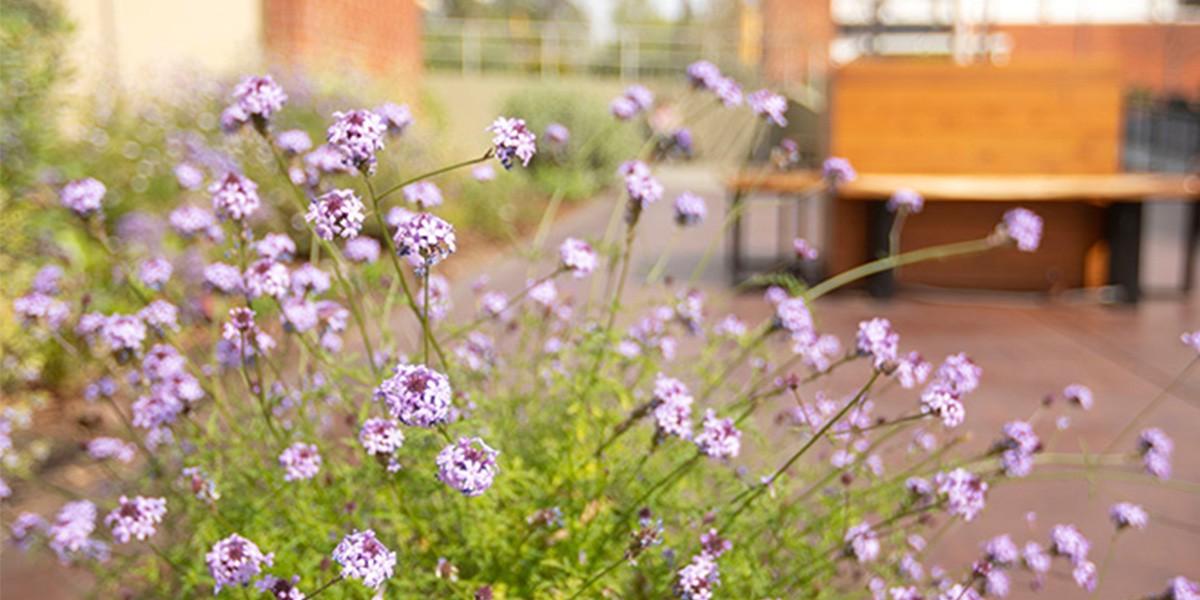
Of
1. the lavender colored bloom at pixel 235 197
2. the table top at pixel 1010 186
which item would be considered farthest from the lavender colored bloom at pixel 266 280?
the table top at pixel 1010 186

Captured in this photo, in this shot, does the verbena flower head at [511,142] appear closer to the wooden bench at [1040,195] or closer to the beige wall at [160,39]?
the wooden bench at [1040,195]

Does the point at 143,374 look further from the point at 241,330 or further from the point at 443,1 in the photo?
the point at 443,1

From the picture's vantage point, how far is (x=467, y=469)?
1405mm

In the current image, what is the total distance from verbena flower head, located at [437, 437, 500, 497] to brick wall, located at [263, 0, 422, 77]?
396 inches

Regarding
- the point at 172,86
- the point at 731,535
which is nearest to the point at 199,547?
the point at 731,535

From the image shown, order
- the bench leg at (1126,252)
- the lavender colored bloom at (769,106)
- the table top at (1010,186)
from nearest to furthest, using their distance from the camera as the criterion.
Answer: the lavender colored bloom at (769,106), the table top at (1010,186), the bench leg at (1126,252)

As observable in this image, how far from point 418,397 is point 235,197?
776mm

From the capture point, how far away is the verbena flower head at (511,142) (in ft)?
4.87

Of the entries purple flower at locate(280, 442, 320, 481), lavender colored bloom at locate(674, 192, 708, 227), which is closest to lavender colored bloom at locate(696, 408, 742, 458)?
purple flower at locate(280, 442, 320, 481)

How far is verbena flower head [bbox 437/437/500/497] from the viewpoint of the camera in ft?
4.58

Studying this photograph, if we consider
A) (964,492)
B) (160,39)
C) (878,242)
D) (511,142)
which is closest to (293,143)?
(511,142)

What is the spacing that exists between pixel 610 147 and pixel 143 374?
1403cm

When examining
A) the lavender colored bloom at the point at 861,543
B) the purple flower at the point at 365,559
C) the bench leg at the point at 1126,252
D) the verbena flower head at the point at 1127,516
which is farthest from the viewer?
the bench leg at the point at 1126,252

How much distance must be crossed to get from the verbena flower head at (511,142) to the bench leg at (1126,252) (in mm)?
6671
